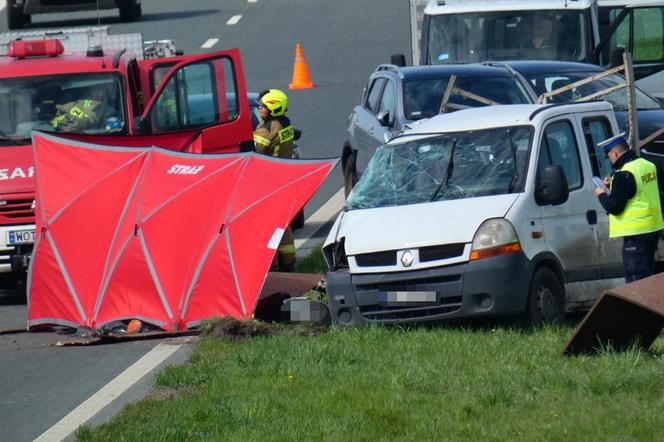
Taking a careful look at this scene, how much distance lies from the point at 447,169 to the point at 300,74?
17983mm

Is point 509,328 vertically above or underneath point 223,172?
underneath

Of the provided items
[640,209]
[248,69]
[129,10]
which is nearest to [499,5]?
[640,209]

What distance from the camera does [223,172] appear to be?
43.1 ft

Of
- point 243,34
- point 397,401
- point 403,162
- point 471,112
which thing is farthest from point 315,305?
point 243,34

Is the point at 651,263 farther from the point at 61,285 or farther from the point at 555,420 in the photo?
the point at 61,285

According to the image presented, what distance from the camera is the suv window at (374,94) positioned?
57.9ft

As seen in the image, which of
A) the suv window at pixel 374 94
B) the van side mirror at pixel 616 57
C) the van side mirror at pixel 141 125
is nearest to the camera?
the van side mirror at pixel 141 125

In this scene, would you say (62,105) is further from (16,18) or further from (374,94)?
(16,18)

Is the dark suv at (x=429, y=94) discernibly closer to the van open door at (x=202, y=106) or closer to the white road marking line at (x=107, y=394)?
the van open door at (x=202, y=106)

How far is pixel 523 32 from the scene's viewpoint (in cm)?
2078

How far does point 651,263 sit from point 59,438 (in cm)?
499

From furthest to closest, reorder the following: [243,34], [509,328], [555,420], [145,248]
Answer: [243,34]
[145,248]
[509,328]
[555,420]

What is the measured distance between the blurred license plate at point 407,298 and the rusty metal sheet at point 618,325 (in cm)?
146

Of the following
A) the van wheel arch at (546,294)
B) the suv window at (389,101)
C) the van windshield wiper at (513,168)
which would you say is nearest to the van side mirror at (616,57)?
the suv window at (389,101)
